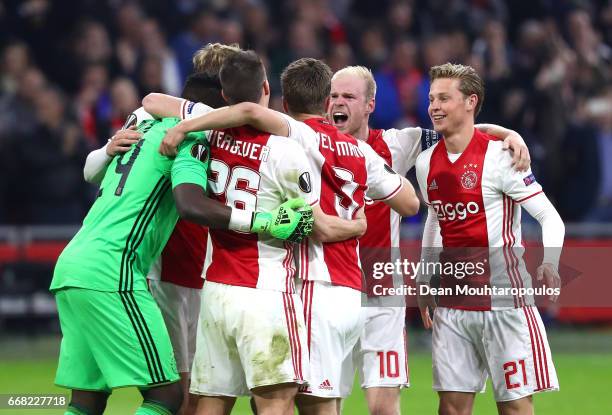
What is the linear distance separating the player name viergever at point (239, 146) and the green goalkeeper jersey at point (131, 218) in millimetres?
68

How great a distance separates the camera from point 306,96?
5957mm

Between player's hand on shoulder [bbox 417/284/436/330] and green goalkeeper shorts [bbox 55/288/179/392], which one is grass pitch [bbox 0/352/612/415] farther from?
green goalkeeper shorts [bbox 55/288/179/392]

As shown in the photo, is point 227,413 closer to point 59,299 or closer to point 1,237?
point 59,299

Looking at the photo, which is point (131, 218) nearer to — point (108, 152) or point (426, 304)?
point (108, 152)

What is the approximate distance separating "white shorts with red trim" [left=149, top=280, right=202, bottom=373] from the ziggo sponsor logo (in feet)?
5.00

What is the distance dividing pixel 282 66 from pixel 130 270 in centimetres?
901

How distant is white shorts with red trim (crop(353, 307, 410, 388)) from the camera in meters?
6.98

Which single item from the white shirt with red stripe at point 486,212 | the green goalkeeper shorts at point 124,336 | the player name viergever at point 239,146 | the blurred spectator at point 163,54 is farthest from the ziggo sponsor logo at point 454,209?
the blurred spectator at point 163,54

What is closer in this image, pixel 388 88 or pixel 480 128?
pixel 480 128

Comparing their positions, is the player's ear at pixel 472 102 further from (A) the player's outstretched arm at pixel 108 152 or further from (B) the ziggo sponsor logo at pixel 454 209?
(A) the player's outstretched arm at pixel 108 152

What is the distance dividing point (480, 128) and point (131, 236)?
2418mm

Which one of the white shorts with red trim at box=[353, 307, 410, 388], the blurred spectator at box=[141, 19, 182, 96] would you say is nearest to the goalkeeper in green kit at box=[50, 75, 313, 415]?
the white shorts with red trim at box=[353, 307, 410, 388]

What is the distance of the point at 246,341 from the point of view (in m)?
5.51

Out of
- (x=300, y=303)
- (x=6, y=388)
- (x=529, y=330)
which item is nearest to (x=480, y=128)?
(x=529, y=330)
